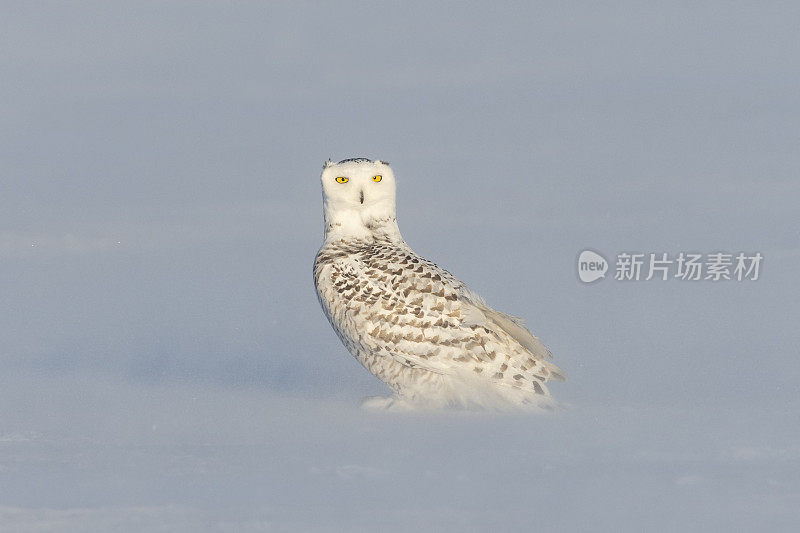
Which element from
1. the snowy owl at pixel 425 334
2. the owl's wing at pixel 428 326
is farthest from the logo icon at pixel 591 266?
the owl's wing at pixel 428 326

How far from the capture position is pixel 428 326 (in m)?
8.36

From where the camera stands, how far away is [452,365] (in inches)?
330

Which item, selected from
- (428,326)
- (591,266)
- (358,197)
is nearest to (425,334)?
(428,326)

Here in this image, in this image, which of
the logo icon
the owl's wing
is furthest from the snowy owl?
the logo icon

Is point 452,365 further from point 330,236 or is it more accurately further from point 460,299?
point 330,236

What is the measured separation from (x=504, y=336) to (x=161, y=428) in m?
2.11

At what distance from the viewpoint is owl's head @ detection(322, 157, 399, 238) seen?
29.1 ft

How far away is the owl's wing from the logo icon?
2079 millimetres

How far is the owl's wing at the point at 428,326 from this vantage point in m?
8.35

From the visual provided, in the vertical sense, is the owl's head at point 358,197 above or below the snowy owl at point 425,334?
above

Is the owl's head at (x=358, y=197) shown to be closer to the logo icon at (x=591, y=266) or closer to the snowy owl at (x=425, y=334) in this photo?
the snowy owl at (x=425, y=334)

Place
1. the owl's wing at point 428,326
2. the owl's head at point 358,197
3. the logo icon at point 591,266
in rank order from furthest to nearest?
the logo icon at point 591,266 → the owl's head at point 358,197 → the owl's wing at point 428,326

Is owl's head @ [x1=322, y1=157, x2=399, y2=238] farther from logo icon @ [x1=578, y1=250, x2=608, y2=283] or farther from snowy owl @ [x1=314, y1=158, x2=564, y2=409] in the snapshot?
logo icon @ [x1=578, y1=250, x2=608, y2=283]

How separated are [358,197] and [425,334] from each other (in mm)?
1092
